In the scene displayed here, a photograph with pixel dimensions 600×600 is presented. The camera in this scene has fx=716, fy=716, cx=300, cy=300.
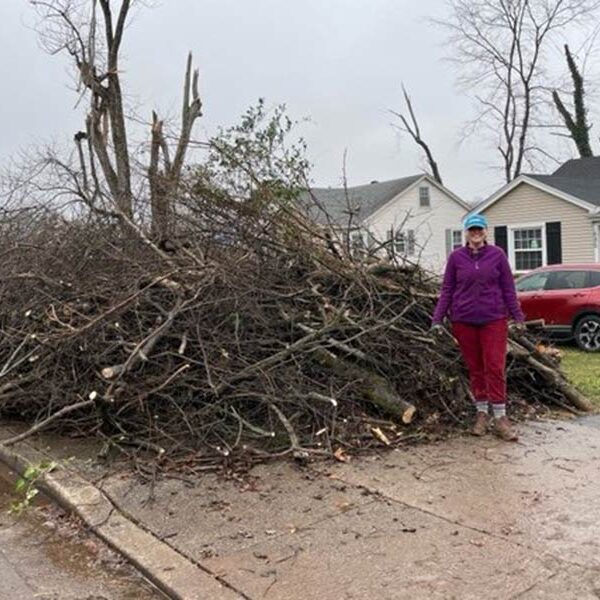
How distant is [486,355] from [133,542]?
10.5 feet

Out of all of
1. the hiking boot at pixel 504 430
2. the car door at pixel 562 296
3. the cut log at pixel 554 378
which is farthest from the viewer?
the car door at pixel 562 296

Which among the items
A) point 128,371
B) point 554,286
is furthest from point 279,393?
point 554,286

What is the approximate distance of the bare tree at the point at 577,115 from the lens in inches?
1462

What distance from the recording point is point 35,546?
432 cm

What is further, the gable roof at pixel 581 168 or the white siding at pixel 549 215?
the gable roof at pixel 581 168

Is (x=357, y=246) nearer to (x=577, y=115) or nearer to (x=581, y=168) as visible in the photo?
(x=581, y=168)

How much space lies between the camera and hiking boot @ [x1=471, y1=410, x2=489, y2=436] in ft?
19.6

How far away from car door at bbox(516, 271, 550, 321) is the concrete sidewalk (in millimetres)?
7710

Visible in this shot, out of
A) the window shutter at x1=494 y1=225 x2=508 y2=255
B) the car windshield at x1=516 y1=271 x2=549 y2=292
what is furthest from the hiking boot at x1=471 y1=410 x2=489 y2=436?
the window shutter at x1=494 y1=225 x2=508 y2=255

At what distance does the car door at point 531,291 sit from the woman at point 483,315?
7.34m

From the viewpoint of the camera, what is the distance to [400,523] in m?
4.16

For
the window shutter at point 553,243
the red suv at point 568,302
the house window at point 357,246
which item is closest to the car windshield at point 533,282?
the red suv at point 568,302

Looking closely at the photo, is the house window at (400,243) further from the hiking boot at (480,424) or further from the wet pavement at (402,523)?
the wet pavement at (402,523)

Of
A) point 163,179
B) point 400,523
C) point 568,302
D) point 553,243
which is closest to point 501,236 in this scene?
point 553,243
